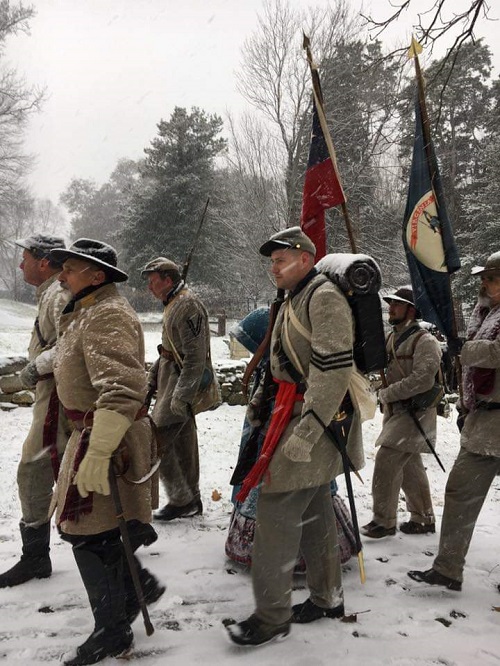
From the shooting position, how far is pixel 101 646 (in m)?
2.41

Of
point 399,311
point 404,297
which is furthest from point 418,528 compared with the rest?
point 404,297

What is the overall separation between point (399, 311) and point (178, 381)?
2.12 m

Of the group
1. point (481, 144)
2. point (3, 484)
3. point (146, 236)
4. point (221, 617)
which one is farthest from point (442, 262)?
point (481, 144)

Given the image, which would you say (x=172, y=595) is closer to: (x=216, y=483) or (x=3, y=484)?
(x=216, y=483)

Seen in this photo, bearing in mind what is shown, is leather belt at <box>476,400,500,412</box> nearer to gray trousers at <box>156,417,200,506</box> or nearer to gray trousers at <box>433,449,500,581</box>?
gray trousers at <box>433,449,500,581</box>

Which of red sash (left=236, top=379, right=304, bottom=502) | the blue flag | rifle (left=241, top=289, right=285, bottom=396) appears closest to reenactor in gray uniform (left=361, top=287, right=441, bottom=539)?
the blue flag

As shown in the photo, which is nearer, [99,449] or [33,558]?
[99,449]

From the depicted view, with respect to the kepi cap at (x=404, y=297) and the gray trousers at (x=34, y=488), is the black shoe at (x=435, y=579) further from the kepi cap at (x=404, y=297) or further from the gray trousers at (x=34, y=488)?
the gray trousers at (x=34, y=488)

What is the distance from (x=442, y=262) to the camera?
3.80m

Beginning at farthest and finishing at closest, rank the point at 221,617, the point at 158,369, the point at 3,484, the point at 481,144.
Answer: the point at 481,144 → the point at 3,484 → the point at 158,369 → the point at 221,617

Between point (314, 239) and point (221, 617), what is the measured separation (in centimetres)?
288

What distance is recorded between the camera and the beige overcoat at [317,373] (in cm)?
240

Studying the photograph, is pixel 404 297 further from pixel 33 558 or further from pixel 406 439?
pixel 33 558

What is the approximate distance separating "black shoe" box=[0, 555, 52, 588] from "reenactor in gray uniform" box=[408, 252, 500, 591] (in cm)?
255
